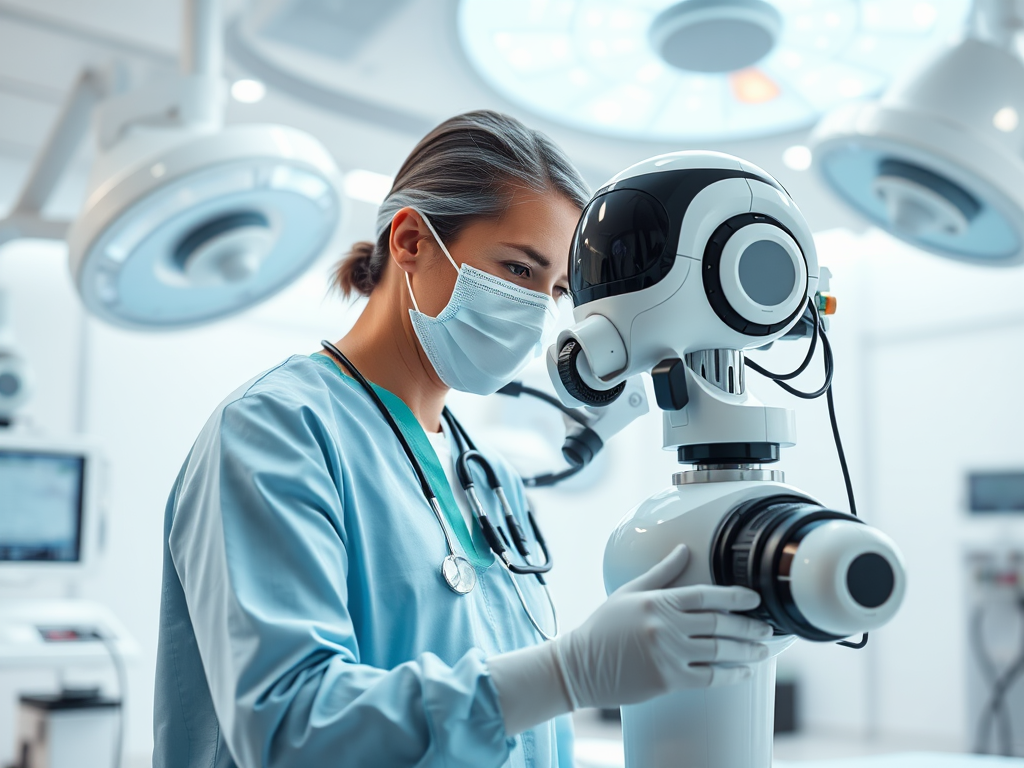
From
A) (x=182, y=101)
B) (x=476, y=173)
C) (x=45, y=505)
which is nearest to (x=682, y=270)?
(x=476, y=173)

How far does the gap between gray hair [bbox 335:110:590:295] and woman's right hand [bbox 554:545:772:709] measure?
0.54 metres

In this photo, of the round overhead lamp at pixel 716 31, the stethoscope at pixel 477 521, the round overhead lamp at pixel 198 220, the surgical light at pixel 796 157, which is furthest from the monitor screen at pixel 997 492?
the stethoscope at pixel 477 521

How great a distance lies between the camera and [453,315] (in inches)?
47.2

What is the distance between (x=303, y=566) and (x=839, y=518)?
45 cm

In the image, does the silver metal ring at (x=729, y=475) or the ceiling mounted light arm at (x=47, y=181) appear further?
the ceiling mounted light arm at (x=47, y=181)

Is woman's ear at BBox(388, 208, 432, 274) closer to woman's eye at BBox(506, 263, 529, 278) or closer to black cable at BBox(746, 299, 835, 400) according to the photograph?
woman's eye at BBox(506, 263, 529, 278)

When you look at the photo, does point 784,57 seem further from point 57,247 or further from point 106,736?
point 57,247

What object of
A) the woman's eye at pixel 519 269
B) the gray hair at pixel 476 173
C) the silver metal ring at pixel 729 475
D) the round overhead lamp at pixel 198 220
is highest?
the round overhead lamp at pixel 198 220

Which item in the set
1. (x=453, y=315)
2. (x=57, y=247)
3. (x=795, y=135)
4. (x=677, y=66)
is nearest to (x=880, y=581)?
(x=453, y=315)

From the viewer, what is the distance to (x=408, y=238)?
1.22 meters

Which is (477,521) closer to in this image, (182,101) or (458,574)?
(458,574)

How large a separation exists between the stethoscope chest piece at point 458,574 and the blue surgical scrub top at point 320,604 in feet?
0.04

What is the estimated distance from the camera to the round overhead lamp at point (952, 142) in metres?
Answer: 1.70

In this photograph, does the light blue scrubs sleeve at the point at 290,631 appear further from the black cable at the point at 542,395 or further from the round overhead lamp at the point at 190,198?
the round overhead lamp at the point at 190,198
